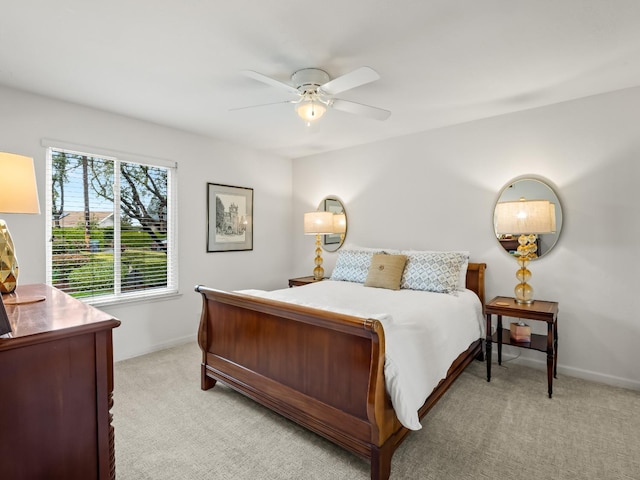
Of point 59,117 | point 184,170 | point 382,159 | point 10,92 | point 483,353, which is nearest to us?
point 10,92

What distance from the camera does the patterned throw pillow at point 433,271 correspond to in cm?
311

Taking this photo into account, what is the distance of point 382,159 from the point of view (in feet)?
13.9

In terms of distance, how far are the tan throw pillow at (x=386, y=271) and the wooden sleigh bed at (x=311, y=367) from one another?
0.89m

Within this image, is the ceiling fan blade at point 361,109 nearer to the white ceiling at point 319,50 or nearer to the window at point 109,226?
the white ceiling at point 319,50

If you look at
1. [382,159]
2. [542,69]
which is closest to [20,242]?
[382,159]

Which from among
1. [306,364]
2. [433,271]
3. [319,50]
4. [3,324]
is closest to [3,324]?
[3,324]

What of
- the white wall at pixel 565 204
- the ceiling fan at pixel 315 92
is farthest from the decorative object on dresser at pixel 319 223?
the ceiling fan at pixel 315 92

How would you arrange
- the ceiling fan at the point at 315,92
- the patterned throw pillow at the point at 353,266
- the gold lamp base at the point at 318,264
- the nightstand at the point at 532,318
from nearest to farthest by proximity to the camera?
the ceiling fan at the point at 315,92
the nightstand at the point at 532,318
the patterned throw pillow at the point at 353,266
the gold lamp base at the point at 318,264

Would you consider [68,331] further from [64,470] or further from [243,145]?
[243,145]

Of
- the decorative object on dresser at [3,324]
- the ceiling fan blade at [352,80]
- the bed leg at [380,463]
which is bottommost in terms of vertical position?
the bed leg at [380,463]

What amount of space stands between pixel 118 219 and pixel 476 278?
3.66 m

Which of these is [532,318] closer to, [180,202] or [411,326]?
[411,326]

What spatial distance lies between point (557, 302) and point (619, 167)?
1.24 m

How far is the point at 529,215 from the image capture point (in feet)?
9.30
